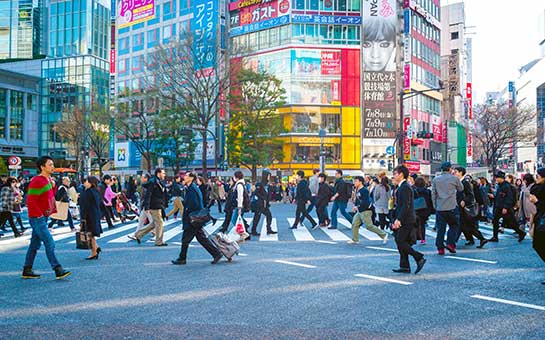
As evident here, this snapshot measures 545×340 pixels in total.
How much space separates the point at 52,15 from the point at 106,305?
77.0m

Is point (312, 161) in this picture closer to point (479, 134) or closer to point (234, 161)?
point (234, 161)

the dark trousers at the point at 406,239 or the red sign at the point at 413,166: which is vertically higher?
the red sign at the point at 413,166

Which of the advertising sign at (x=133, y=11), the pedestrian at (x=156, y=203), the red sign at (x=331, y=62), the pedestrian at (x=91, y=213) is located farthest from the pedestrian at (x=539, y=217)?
the advertising sign at (x=133, y=11)

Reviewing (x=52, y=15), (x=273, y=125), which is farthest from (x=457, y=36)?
(x=52, y=15)

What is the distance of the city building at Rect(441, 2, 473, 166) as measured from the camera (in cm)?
6562

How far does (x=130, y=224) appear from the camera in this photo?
17688 mm

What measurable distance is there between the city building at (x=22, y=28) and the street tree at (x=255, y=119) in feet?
147

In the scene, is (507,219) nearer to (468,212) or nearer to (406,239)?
(468,212)

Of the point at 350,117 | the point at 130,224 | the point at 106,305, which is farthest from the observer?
the point at 350,117

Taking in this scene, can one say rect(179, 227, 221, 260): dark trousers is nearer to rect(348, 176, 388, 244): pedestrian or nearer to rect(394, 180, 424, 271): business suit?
rect(394, 180, 424, 271): business suit

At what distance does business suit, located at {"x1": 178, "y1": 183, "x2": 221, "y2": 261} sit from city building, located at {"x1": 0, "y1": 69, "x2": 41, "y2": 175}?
→ 5418 cm

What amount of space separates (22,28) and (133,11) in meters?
21.1

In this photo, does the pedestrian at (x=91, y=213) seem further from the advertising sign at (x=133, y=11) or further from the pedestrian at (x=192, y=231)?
the advertising sign at (x=133, y=11)

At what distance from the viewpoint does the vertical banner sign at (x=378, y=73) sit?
161 ft
